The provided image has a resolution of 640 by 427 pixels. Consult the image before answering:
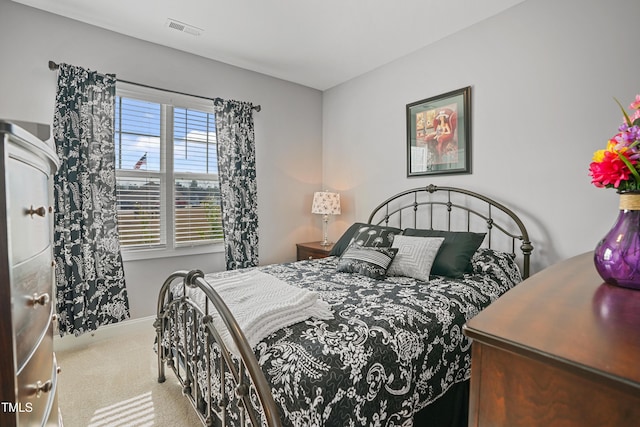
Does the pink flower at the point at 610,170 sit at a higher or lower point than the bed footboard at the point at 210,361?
higher

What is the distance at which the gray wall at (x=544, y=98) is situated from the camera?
2.05 meters

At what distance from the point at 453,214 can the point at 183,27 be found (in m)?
2.88

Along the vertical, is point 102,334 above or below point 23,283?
below

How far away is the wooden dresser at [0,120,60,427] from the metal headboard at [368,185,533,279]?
2.69 metres

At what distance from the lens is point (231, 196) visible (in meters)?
3.35

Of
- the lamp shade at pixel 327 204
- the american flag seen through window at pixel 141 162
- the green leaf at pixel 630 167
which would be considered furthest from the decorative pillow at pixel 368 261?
the american flag seen through window at pixel 141 162

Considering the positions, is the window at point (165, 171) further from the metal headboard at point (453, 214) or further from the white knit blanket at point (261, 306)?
the metal headboard at point (453, 214)

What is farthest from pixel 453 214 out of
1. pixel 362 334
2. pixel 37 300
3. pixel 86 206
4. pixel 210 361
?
pixel 86 206

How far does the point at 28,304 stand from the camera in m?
0.82

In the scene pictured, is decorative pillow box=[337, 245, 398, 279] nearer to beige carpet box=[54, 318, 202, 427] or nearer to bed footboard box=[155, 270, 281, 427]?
bed footboard box=[155, 270, 281, 427]

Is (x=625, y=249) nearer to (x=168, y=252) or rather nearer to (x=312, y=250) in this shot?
(x=312, y=250)

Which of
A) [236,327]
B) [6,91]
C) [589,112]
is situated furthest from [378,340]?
[6,91]

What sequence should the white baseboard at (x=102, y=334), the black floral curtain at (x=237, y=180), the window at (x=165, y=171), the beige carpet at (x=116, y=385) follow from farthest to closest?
the black floral curtain at (x=237, y=180), the window at (x=165, y=171), the white baseboard at (x=102, y=334), the beige carpet at (x=116, y=385)

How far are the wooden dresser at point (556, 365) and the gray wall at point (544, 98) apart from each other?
5.65 ft
